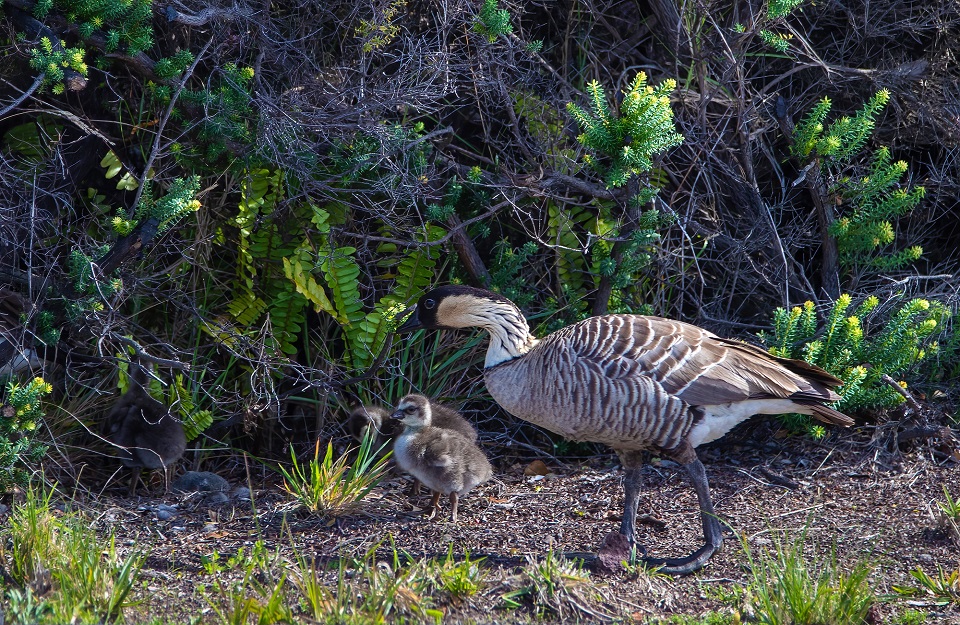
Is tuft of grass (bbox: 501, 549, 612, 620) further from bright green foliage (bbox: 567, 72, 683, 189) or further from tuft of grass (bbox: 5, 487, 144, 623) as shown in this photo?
bright green foliage (bbox: 567, 72, 683, 189)

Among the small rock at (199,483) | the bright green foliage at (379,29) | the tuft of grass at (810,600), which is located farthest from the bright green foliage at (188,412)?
the tuft of grass at (810,600)

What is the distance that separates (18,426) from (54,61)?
218 centimetres

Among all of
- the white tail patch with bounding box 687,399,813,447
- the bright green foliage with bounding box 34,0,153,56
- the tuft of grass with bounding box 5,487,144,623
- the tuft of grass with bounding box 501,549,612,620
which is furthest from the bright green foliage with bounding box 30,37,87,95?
the white tail patch with bounding box 687,399,813,447

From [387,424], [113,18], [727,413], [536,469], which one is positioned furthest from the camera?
[536,469]

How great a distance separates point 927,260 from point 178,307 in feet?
20.2

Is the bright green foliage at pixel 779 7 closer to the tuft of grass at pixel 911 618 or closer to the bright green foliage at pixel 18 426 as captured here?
the tuft of grass at pixel 911 618

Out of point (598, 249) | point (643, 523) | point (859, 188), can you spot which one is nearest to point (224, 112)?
point (598, 249)

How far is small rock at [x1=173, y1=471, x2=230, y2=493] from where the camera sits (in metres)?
6.52

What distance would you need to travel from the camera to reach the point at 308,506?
5938 mm

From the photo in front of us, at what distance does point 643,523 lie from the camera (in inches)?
239

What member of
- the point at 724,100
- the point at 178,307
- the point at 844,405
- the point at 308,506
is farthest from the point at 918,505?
the point at 178,307

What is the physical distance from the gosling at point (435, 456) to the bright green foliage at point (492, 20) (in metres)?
2.49

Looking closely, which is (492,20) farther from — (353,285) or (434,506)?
(434,506)

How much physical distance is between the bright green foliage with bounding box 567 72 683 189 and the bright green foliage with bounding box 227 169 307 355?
2.32 metres
